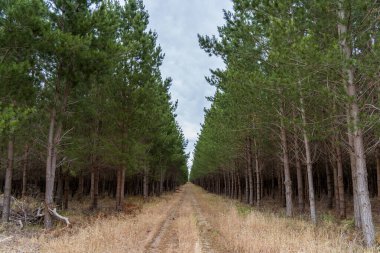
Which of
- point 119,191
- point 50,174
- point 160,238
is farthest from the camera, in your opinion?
point 119,191

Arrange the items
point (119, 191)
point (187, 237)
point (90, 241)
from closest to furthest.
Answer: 1. point (90, 241)
2. point (187, 237)
3. point (119, 191)

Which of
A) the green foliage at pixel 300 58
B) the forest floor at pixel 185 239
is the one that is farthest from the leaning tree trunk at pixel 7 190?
the green foliage at pixel 300 58

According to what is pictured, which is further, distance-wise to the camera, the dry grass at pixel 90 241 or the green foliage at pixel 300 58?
the green foliage at pixel 300 58

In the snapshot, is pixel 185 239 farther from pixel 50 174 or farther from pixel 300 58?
pixel 300 58

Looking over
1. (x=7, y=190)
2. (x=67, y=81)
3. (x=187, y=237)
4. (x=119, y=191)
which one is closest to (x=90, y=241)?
(x=187, y=237)

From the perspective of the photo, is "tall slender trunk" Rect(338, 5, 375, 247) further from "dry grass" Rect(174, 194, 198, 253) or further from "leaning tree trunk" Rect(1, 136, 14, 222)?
"leaning tree trunk" Rect(1, 136, 14, 222)

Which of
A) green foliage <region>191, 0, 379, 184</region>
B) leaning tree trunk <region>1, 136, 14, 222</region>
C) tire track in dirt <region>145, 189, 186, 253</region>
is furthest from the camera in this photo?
leaning tree trunk <region>1, 136, 14, 222</region>

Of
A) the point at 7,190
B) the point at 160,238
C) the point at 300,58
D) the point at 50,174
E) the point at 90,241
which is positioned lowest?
the point at 160,238

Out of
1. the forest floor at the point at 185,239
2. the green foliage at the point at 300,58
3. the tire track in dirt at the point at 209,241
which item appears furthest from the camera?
the tire track in dirt at the point at 209,241

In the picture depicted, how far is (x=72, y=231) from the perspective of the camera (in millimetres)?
11953

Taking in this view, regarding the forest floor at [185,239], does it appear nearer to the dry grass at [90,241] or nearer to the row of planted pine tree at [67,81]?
A: the dry grass at [90,241]

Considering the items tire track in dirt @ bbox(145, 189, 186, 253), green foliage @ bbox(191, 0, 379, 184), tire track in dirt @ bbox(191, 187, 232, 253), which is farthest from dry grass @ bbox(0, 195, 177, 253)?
green foliage @ bbox(191, 0, 379, 184)

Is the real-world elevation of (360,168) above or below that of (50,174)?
above

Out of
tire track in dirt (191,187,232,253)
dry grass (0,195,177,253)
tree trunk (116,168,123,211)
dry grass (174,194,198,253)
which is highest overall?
tree trunk (116,168,123,211)
